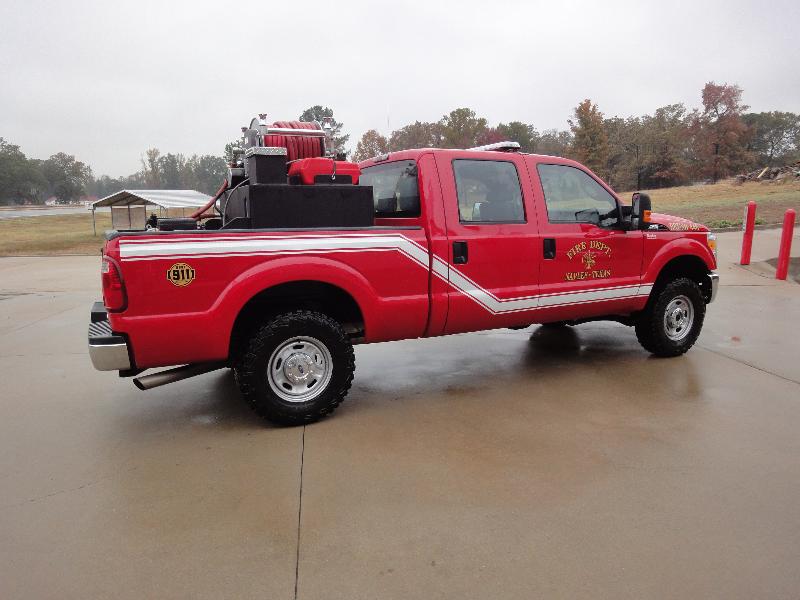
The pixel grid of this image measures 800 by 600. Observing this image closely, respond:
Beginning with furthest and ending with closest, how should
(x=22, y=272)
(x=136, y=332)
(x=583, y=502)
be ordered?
1. (x=22, y=272)
2. (x=136, y=332)
3. (x=583, y=502)

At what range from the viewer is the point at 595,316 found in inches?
202

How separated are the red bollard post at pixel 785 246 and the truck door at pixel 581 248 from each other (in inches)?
234

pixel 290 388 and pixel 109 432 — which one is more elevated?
pixel 290 388

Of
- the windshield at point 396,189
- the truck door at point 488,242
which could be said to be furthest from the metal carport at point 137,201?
the truck door at point 488,242

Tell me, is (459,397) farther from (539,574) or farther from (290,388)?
(539,574)

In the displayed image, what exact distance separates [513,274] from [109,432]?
3117 mm

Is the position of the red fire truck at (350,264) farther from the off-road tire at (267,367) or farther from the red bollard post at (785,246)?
the red bollard post at (785,246)

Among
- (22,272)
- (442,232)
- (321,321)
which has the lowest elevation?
(22,272)

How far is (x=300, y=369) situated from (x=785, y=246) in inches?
357

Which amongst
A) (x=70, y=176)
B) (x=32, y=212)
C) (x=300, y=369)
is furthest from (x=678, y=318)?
(x=70, y=176)

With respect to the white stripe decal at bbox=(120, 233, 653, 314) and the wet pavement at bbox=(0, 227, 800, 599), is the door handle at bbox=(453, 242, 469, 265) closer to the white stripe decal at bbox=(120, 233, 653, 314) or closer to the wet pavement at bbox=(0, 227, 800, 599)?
the white stripe decal at bbox=(120, 233, 653, 314)

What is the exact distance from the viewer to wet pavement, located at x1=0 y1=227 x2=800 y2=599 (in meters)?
2.33

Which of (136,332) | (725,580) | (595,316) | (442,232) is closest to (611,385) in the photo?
(595,316)

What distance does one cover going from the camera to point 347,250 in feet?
12.3
